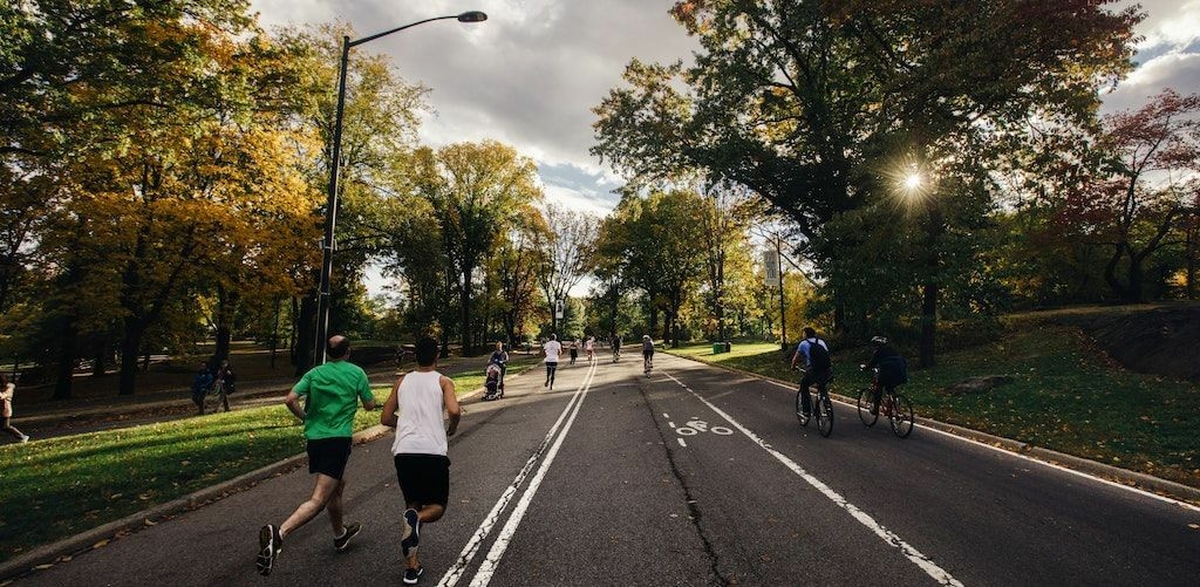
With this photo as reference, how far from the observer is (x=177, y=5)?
1138 centimetres

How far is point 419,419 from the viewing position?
167 inches

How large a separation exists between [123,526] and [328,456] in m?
3.02

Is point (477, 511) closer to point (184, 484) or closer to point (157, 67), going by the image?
point (184, 484)

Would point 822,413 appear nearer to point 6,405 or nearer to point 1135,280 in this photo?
point 6,405

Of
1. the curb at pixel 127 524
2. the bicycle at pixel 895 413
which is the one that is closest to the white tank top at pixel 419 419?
the curb at pixel 127 524

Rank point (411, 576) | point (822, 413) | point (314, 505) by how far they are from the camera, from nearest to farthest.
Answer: point (411, 576) → point (314, 505) → point (822, 413)

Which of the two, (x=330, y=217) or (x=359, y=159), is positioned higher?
(x=359, y=159)

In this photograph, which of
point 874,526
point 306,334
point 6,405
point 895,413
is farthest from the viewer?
point 306,334

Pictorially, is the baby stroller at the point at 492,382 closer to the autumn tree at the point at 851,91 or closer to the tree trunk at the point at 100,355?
the autumn tree at the point at 851,91

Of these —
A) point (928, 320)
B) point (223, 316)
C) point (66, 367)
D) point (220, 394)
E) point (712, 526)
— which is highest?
point (223, 316)

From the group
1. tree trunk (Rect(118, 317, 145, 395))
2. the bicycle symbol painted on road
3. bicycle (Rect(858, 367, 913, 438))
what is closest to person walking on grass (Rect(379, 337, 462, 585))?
the bicycle symbol painted on road

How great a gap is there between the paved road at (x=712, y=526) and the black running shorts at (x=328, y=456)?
2.64ft

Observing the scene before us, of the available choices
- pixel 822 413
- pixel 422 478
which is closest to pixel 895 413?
pixel 822 413

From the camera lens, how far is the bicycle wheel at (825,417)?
372 inches
